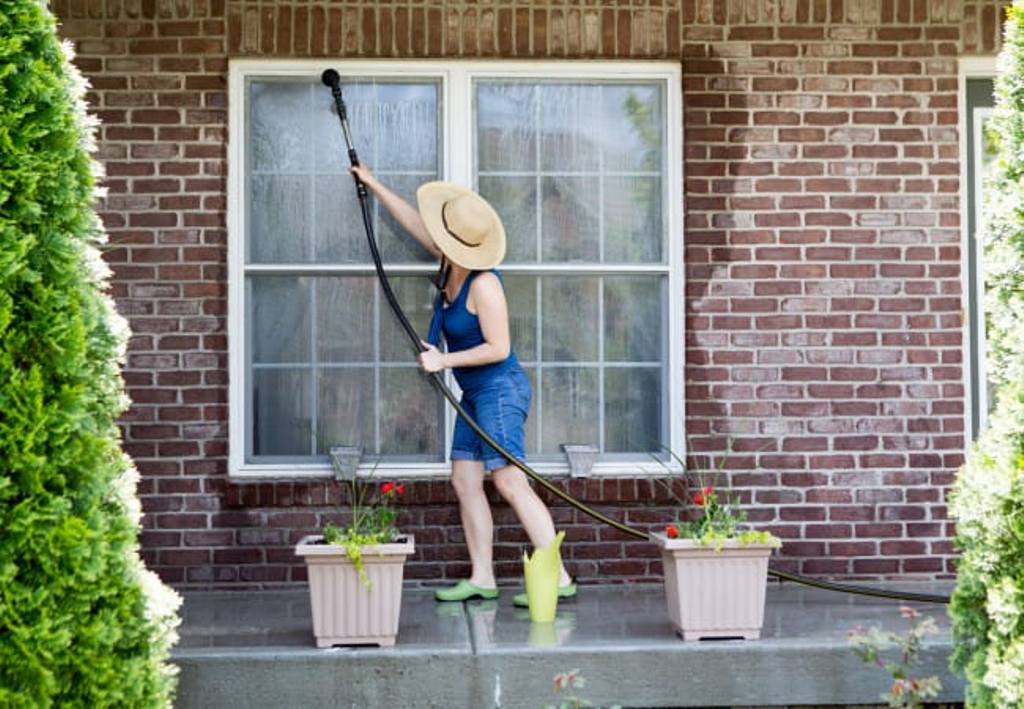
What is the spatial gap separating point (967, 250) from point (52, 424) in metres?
4.36

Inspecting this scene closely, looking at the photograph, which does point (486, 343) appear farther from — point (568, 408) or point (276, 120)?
point (276, 120)

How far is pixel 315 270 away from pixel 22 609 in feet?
9.57

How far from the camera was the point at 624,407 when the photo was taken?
247 inches

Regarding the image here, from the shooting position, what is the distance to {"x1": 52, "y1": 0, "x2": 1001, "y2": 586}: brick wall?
6051mm

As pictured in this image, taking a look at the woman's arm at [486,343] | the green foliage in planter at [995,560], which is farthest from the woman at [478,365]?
the green foliage in planter at [995,560]

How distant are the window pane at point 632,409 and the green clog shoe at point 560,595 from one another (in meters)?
0.75

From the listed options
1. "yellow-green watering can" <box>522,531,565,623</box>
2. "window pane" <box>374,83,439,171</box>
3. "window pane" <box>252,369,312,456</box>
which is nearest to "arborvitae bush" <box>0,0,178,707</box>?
"yellow-green watering can" <box>522,531,565,623</box>

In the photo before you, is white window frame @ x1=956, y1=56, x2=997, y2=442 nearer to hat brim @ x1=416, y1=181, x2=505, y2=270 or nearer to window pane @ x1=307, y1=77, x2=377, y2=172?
hat brim @ x1=416, y1=181, x2=505, y2=270

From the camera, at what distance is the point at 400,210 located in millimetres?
5879

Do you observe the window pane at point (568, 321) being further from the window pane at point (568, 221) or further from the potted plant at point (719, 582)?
the potted plant at point (719, 582)

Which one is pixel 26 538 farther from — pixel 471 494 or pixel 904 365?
pixel 904 365

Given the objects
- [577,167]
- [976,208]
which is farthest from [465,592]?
[976,208]

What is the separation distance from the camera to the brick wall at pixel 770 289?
238 inches

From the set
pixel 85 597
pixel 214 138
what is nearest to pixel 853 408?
pixel 214 138
